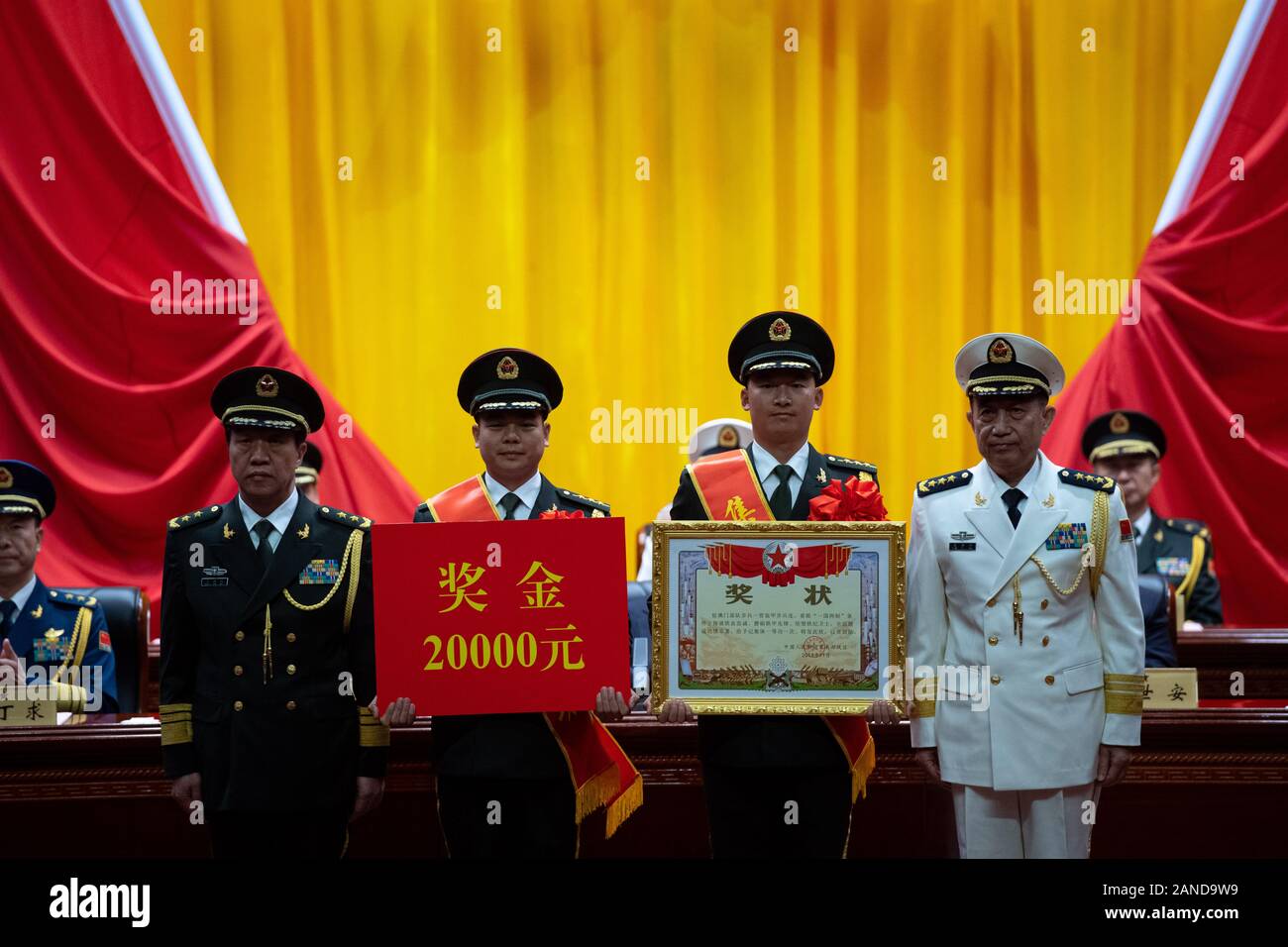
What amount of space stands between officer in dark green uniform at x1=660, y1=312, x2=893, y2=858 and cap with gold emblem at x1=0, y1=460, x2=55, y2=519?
6.68 feet

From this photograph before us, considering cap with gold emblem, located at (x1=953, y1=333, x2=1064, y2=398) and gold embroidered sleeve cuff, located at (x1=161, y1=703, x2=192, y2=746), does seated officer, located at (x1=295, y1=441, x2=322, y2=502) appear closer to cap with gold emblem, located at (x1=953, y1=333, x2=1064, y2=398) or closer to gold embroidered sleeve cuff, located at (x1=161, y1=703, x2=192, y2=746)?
gold embroidered sleeve cuff, located at (x1=161, y1=703, x2=192, y2=746)

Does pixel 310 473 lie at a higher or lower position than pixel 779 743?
higher

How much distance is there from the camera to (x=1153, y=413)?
18.4 ft

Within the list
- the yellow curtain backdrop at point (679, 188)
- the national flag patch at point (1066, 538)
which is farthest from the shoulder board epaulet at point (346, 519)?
the yellow curtain backdrop at point (679, 188)

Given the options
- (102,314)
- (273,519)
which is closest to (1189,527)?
(273,519)

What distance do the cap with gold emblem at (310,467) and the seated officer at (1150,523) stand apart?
10.1 ft

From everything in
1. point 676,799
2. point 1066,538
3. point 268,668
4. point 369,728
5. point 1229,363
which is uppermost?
point 1229,363

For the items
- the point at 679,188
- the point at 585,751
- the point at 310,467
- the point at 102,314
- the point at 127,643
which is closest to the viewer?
the point at 585,751

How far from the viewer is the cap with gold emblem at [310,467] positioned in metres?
4.73

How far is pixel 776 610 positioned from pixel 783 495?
261 millimetres

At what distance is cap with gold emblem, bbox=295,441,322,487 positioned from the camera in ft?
15.5

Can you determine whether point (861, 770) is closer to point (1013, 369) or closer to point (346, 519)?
point (1013, 369)

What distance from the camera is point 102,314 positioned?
540 cm

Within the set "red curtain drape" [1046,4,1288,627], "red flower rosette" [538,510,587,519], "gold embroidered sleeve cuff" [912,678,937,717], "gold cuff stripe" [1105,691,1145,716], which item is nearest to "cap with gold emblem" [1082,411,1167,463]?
"red curtain drape" [1046,4,1288,627]
